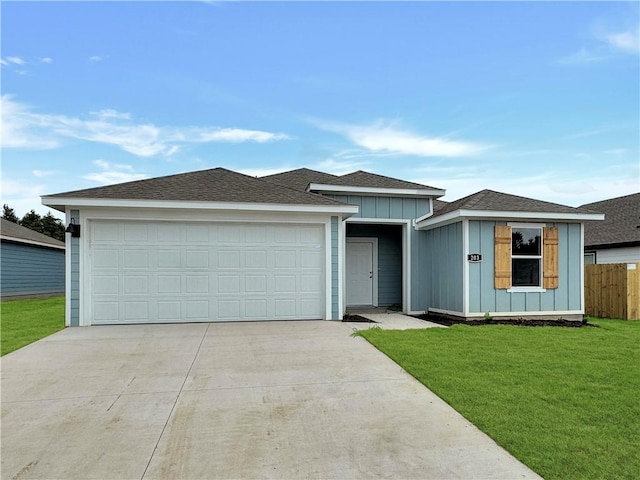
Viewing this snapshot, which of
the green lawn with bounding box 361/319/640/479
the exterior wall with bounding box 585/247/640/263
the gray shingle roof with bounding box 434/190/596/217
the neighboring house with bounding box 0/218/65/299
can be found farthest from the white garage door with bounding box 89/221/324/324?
the neighboring house with bounding box 0/218/65/299

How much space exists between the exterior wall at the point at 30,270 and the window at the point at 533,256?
18.3 meters

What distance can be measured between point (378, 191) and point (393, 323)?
3.49 m

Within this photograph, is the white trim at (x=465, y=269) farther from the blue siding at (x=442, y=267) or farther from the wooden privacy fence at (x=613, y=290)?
the wooden privacy fence at (x=613, y=290)

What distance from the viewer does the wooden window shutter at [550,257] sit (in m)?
9.57

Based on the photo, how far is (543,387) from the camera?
4.52 meters

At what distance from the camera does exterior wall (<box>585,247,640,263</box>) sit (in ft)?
45.3

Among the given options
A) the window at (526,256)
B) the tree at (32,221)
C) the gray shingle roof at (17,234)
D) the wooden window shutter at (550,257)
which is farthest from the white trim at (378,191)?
the tree at (32,221)

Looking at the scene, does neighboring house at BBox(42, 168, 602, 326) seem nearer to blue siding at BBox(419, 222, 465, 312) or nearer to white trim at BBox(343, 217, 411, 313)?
blue siding at BBox(419, 222, 465, 312)

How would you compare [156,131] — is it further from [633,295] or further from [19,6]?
[633,295]

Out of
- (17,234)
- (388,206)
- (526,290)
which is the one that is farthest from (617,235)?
(17,234)

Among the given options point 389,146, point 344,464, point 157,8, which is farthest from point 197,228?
point 389,146

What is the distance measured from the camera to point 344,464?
9.62ft

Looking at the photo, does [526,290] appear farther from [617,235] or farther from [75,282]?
[75,282]

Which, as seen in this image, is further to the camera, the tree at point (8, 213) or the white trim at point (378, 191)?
the tree at point (8, 213)
